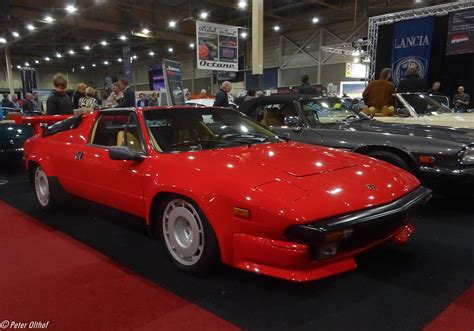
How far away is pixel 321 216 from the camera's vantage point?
1.92 meters

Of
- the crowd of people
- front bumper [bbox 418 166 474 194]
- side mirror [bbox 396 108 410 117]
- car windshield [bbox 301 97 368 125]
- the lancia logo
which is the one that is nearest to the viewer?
the lancia logo

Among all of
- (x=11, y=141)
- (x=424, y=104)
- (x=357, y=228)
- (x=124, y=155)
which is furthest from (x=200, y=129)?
(x=424, y=104)

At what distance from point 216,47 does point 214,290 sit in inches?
322

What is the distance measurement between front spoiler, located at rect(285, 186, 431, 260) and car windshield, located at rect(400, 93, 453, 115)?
4.39 m

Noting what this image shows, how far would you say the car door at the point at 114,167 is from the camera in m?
2.72

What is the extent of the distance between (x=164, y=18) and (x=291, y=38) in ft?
29.8

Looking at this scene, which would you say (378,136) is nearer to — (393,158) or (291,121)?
(393,158)

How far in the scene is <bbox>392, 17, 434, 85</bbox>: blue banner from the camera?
940cm

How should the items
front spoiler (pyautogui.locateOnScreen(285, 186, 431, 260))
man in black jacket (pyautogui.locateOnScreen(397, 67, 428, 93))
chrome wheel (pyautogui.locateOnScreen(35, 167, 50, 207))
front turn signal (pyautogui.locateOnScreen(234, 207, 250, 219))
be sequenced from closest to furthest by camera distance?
front spoiler (pyautogui.locateOnScreen(285, 186, 431, 260)), front turn signal (pyautogui.locateOnScreen(234, 207, 250, 219)), chrome wheel (pyautogui.locateOnScreen(35, 167, 50, 207)), man in black jacket (pyautogui.locateOnScreen(397, 67, 428, 93))

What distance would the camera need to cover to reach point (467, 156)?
3559mm

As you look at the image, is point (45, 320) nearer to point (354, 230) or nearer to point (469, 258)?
point (354, 230)

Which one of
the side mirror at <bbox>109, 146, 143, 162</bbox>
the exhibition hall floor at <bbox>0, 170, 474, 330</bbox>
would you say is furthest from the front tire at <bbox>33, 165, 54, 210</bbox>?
the side mirror at <bbox>109, 146, 143, 162</bbox>

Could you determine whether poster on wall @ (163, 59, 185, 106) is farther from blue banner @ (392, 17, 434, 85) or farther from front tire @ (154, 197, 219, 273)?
front tire @ (154, 197, 219, 273)

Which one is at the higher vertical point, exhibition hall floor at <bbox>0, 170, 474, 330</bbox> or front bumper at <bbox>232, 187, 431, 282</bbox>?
front bumper at <bbox>232, 187, 431, 282</bbox>
